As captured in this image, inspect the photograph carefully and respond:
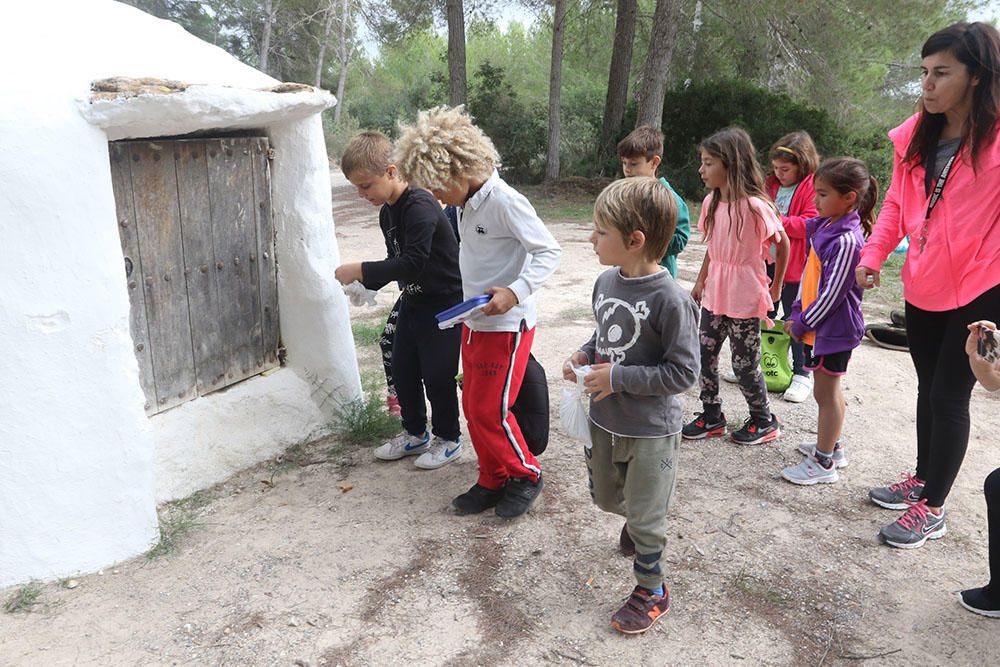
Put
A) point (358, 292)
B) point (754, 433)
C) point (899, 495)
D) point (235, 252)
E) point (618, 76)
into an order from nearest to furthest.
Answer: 1. point (899, 495)
2. point (235, 252)
3. point (358, 292)
4. point (754, 433)
5. point (618, 76)

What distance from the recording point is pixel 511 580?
276 centimetres

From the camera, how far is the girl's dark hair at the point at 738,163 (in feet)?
11.5

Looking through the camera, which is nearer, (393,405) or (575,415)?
(575,415)

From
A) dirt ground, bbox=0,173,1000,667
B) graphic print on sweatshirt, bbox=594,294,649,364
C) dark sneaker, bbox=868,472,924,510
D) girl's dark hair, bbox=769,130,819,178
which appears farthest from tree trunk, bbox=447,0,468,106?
graphic print on sweatshirt, bbox=594,294,649,364

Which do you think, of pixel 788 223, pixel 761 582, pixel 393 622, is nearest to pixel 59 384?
pixel 393 622

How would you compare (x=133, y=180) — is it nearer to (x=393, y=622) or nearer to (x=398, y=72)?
(x=393, y=622)

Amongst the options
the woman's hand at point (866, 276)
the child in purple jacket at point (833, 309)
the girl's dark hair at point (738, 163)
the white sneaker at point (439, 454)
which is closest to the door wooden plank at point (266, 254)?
the white sneaker at point (439, 454)

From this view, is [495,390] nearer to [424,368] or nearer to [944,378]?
[424,368]

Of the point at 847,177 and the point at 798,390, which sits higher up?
the point at 847,177

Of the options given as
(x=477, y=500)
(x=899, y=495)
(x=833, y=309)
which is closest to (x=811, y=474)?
(x=899, y=495)

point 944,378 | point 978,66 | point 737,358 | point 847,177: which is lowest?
point 737,358

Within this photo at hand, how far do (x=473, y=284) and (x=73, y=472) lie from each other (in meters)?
1.59

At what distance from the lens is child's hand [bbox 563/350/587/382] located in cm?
238

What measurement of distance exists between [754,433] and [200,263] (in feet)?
9.11
